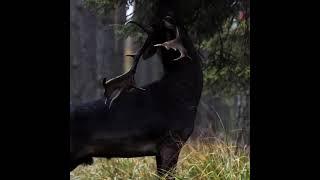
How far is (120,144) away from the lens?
3.85m

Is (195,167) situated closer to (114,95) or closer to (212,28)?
(114,95)

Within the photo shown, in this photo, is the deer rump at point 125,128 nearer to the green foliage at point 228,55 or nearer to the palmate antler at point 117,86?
the palmate antler at point 117,86

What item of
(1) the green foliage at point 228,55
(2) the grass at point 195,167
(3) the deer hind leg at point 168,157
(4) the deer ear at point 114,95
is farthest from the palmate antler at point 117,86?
(1) the green foliage at point 228,55

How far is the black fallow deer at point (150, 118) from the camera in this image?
3797 mm

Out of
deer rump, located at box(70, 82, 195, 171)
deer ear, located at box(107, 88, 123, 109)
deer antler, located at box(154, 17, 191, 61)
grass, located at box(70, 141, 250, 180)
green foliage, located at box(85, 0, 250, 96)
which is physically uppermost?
green foliage, located at box(85, 0, 250, 96)

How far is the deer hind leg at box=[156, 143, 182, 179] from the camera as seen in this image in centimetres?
390

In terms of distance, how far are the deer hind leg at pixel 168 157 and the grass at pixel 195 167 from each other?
7cm

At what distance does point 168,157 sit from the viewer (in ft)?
12.9

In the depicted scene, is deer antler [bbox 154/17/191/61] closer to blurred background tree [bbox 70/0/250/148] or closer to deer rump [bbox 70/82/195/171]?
deer rump [bbox 70/82/195/171]

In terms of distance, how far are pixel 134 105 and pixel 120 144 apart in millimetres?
313

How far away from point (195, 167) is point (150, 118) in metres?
0.63

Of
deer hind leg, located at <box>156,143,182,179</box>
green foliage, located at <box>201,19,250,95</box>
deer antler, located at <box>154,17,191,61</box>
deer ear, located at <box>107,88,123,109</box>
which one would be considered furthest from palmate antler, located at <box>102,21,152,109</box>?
green foliage, located at <box>201,19,250,95</box>
